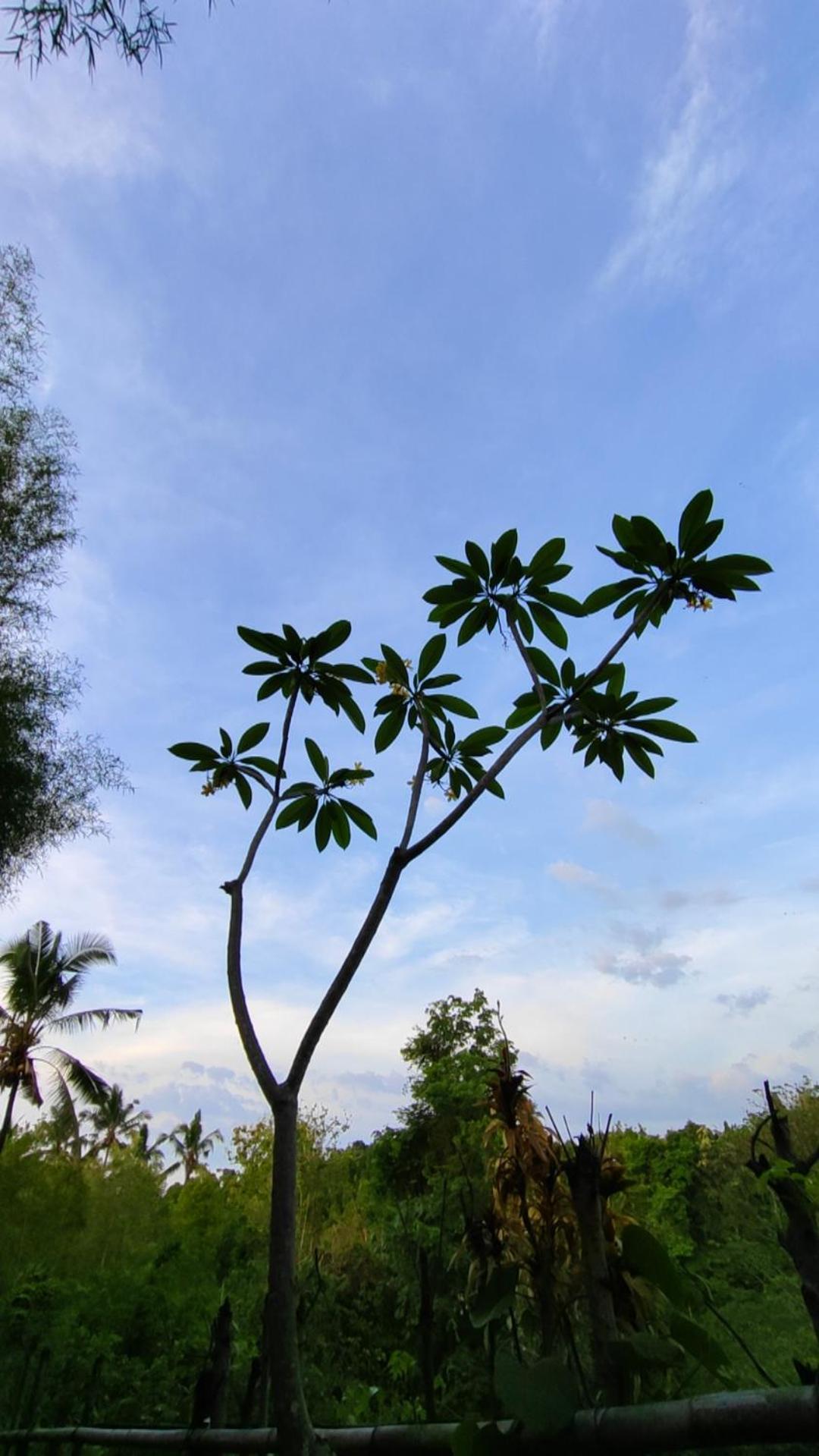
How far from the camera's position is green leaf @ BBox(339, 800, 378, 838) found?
2131mm

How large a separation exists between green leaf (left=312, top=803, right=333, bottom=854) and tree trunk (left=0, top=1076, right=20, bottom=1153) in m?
8.79

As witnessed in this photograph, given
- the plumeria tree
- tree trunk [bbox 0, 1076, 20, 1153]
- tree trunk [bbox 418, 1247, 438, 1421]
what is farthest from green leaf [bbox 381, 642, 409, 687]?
tree trunk [bbox 0, 1076, 20, 1153]

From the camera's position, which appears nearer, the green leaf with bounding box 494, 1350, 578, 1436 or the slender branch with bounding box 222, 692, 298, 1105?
the green leaf with bounding box 494, 1350, 578, 1436

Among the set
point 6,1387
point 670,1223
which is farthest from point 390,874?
point 670,1223

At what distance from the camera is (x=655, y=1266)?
883mm

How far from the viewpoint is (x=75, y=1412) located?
4.39 meters

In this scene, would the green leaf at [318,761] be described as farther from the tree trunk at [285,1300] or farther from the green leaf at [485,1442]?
the green leaf at [485,1442]

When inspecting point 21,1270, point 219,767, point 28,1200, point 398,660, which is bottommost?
point 21,1270

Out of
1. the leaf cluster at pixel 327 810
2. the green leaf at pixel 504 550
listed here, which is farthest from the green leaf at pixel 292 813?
the green leaf at pixel 504 550

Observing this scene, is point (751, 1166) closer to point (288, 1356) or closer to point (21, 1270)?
point (288, 1356)

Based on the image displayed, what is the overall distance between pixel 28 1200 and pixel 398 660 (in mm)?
8386

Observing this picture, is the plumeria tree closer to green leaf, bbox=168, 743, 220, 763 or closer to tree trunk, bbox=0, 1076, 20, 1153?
green leaf, bbox=168, 743, 220, 763

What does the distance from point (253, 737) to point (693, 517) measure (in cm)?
122

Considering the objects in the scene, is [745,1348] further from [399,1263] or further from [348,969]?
[399,1263]
